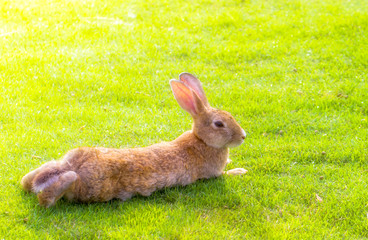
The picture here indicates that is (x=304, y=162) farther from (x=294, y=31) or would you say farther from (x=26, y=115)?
(x=294, y=31)

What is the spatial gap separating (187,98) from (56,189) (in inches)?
74.0

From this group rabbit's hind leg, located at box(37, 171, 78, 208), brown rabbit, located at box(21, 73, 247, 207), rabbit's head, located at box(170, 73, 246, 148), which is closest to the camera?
rabbit's hind leg, located at box(37, 171, 78, 208)

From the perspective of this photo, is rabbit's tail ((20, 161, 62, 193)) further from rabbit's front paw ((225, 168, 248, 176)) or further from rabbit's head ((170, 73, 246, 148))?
rabbit's front paw ((225, 168, 248, 176))

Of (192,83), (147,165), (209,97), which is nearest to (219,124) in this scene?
(192,83)

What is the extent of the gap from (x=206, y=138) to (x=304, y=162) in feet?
4.24

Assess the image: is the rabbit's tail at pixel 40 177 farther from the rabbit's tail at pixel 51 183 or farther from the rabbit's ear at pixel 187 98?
the rabbit's ear at pixel 187 98

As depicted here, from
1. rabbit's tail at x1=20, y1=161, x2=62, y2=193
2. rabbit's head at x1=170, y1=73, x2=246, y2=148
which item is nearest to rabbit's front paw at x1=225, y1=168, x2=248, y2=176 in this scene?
rabbit's head at x1=170, y1=73, x2=246, y2=148

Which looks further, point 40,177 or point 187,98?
point 187,98

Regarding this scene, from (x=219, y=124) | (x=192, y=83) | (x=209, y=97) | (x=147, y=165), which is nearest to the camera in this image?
(x=147, y=165)

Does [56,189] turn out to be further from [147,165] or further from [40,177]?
[147,165]

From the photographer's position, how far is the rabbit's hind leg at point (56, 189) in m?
4.27

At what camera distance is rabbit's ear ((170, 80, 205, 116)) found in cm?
533

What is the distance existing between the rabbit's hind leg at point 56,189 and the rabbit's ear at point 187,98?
65.0 inches

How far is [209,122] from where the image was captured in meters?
5.32
